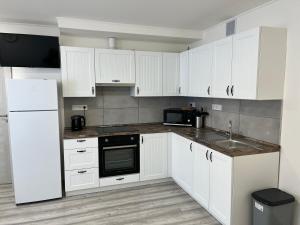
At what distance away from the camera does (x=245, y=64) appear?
2.29 metres

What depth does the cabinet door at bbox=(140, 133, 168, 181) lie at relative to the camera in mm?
3326

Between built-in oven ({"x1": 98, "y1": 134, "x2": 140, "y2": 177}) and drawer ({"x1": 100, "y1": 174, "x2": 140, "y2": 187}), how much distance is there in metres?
0.06

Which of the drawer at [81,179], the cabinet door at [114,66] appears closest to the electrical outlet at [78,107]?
the cabinet door at [114,66]

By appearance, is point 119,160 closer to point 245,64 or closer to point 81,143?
point 81,143

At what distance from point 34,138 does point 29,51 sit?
129cm

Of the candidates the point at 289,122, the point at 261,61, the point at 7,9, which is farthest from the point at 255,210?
the point at 7,9

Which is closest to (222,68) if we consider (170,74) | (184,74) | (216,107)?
(216,107)

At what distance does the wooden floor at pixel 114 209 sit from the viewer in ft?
8.21

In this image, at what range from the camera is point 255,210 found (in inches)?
82.8

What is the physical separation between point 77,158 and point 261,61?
260cm

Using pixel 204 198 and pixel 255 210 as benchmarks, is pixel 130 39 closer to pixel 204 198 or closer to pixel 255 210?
pixel 204 198

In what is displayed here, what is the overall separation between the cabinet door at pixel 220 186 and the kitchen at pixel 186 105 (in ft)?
0.04

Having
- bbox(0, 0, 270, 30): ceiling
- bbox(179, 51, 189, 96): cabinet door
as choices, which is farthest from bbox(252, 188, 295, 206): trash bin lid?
bbox(0, 0, 270, 30): ceiling

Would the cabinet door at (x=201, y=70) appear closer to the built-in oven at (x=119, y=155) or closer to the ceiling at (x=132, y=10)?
the ceiling at (x=132, y=10)
